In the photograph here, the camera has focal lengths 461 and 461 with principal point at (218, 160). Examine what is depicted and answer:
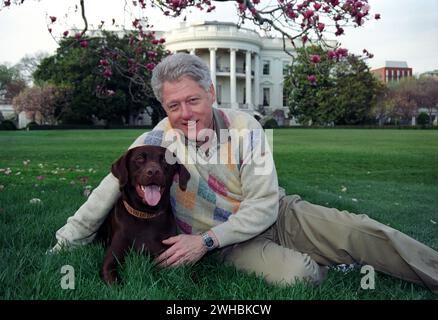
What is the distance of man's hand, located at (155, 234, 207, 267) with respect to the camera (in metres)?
2.81

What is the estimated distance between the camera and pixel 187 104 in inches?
118

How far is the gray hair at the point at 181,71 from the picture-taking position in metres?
2.95

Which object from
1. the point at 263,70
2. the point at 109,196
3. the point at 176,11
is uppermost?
the point at 263,70

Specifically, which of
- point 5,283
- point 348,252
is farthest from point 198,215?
point 5,283

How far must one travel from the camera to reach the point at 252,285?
2.77m

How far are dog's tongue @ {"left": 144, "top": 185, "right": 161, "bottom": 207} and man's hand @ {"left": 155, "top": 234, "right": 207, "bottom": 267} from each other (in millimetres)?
264

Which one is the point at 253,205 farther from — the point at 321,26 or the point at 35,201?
the point at 35,201

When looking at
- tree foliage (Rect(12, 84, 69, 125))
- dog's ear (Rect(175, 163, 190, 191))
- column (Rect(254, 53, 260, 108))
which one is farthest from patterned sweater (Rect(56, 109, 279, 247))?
column (Rect(254, 53, 260, 108))

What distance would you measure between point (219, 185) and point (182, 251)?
1.81 feet

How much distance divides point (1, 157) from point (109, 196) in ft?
36.5
